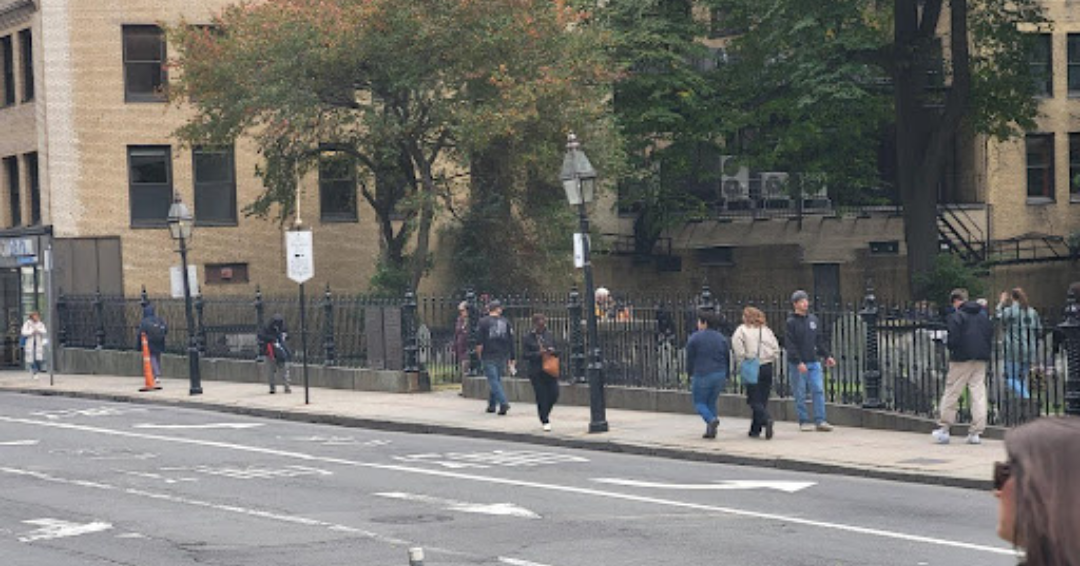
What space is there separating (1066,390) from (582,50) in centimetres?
2058

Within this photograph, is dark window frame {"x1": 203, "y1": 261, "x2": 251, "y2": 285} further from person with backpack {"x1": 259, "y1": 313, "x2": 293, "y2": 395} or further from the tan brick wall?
person with backpack {"x1": 259, "y1": 313, "x2": 293, "y2": 395}

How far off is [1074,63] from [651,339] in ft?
108

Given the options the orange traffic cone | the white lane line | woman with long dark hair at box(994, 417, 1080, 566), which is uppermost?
woman with long dark hair at box(994, 417, 1080, 566)

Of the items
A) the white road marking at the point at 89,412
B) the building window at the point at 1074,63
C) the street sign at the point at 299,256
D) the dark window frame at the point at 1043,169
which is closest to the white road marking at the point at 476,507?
the street sign at the point at 299,256

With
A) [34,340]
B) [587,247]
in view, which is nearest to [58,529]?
[587,247]

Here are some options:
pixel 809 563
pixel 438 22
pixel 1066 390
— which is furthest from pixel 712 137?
pixel 809 563

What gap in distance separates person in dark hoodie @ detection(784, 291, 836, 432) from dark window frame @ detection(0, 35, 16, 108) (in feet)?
106

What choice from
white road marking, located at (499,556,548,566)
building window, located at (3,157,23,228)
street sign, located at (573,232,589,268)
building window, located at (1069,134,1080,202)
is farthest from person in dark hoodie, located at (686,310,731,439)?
building window, located at (1069,134,1080,202)

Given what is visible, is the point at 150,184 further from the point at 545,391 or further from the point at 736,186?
the point at 545,391

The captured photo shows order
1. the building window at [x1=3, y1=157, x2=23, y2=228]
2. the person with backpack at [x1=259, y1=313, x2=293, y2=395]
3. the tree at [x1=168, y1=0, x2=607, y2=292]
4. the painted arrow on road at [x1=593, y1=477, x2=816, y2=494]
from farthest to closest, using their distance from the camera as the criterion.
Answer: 1. the building window at [x1=3, y1=157, x2=23, y2=228]
2. the tree at [x1=168, y1=0, x2=607, y2=292]
3. the person with backpack at [x1=259, y1=313, x2=293, y2=395]
4. the painted arrow on road at [x1=593, y1=477, x2=816, y2=494]

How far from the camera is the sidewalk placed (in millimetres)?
18219

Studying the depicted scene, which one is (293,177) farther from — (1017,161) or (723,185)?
(1017,161)

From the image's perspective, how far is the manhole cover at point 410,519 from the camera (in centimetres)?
1488

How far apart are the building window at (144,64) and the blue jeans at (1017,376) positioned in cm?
3053
